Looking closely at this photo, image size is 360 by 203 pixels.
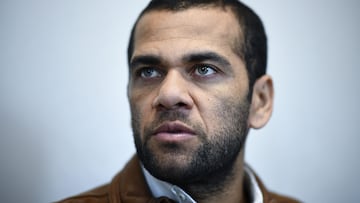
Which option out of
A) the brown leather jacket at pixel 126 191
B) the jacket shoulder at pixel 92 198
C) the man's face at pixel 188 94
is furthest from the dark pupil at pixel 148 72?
the jacket shoulder at pixel 92 198

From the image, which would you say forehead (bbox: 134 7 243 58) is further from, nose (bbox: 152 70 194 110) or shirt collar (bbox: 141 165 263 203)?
shirt collar (bbox: 141 165 263 203)

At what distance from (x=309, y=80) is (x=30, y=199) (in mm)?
1291

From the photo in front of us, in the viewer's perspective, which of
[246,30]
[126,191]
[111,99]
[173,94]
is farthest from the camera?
[111,99]

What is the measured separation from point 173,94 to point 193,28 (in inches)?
9.2

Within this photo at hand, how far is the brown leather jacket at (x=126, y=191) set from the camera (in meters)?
1.04

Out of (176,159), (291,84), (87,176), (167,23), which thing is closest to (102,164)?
(87,176)

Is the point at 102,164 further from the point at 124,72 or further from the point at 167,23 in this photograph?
the point at 167,23

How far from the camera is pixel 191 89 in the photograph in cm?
101

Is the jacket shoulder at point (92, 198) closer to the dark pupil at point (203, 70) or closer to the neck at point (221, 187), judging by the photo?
the neck at point (221, 187)

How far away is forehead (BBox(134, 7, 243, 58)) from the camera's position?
40.8 inches

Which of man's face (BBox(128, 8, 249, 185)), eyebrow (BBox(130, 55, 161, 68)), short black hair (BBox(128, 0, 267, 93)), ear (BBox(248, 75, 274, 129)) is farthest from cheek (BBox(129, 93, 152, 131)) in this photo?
ear (BBox(248, 75, 274, 129))

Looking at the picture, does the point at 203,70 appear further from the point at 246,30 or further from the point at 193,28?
the point at 246,30

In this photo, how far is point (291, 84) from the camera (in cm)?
158

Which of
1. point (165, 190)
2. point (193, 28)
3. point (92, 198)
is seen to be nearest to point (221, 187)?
point (165, 190)
